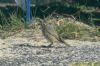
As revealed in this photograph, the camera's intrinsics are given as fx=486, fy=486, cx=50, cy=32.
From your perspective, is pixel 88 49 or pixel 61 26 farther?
pixel 61 26

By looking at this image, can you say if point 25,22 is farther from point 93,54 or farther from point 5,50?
point 93,54

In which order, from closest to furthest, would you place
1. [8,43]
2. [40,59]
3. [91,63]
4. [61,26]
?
[91,63] → [40,59] → [8,43] → [61,26]

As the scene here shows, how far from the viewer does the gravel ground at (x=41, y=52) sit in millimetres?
11094

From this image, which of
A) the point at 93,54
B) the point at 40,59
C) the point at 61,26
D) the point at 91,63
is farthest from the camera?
the point at 61,26

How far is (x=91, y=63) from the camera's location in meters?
10.5

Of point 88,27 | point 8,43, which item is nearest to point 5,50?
point 8,43

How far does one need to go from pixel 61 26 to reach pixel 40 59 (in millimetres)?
4164

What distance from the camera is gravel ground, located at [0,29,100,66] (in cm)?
1109

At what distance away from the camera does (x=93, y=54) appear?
39.7 feet

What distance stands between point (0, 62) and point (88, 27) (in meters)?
5.93

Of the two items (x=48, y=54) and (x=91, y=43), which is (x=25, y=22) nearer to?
(x=91, y=43)

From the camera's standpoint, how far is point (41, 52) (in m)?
12.3

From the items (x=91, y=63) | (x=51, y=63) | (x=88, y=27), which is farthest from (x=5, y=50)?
(x=88, y=27)

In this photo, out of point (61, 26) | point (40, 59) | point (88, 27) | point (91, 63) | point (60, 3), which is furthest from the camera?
point (60, 3)
